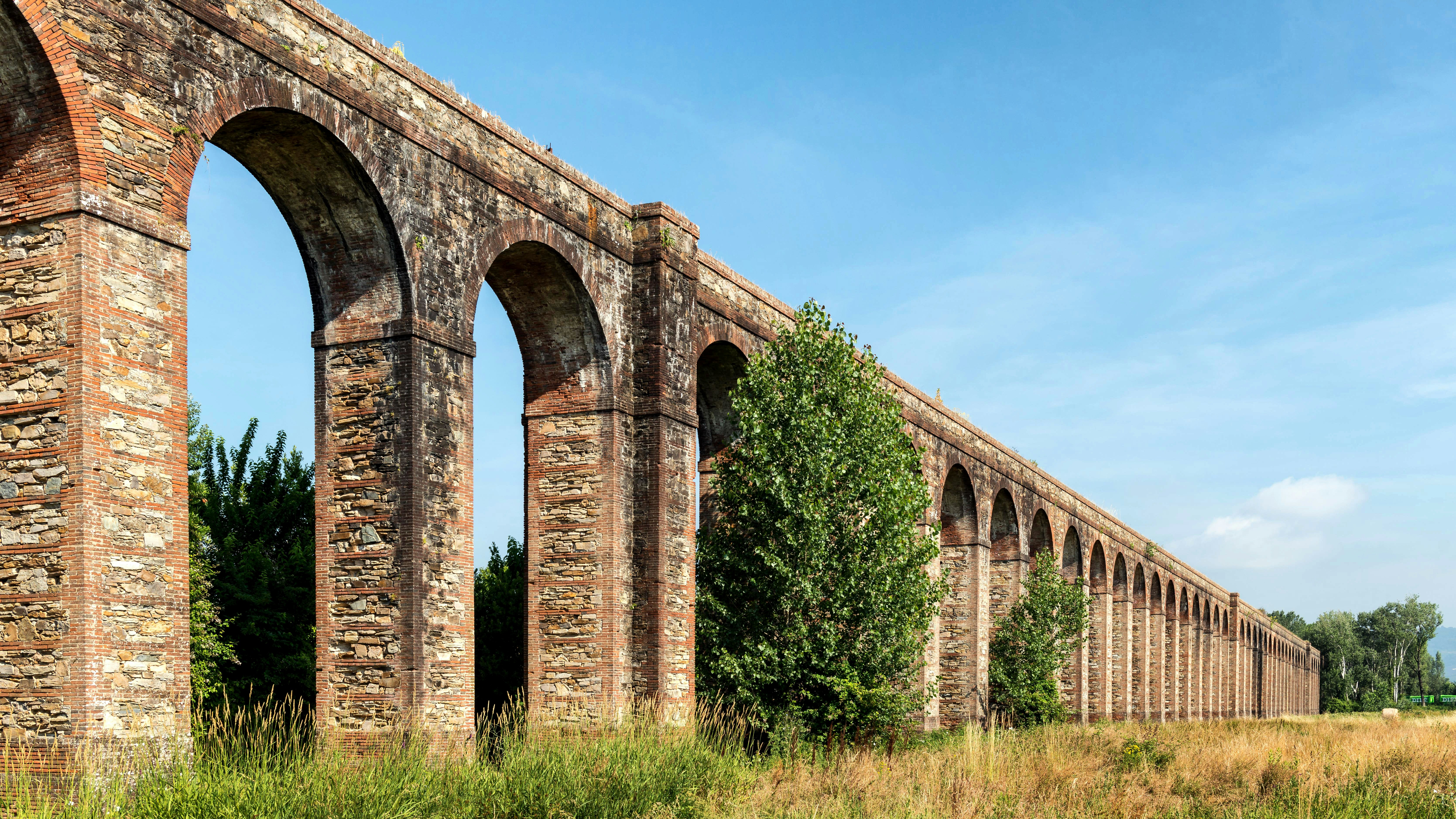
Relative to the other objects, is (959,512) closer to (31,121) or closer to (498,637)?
(498,637)

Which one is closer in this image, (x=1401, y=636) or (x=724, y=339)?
(x=724, y=339)

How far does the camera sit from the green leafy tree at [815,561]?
17.9 metres

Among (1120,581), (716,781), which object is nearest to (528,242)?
(716,781)

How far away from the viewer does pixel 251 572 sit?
2453 centimetres

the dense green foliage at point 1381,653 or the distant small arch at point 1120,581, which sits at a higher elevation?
the distant small arch at point 1120,581

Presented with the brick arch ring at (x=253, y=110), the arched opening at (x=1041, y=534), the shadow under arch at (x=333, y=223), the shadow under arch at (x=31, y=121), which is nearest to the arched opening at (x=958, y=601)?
the arched opening at (x=1041, y=534)

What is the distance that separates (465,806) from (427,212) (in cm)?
664

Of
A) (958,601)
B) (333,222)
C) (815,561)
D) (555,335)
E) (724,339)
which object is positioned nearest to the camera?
(333,222)

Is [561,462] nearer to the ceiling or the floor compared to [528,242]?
nearer to the floor

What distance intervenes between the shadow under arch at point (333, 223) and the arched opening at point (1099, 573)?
33705 mm

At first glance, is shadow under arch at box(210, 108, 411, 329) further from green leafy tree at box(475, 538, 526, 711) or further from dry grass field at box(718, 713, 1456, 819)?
green leafy tree at box(475, 538, 526, 711)

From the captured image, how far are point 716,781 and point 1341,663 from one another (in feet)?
372

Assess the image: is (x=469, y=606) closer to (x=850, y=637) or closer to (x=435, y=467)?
(x=435, y=467)

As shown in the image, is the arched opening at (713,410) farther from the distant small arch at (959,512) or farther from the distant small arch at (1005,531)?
the distant small arch at (1005,531)
